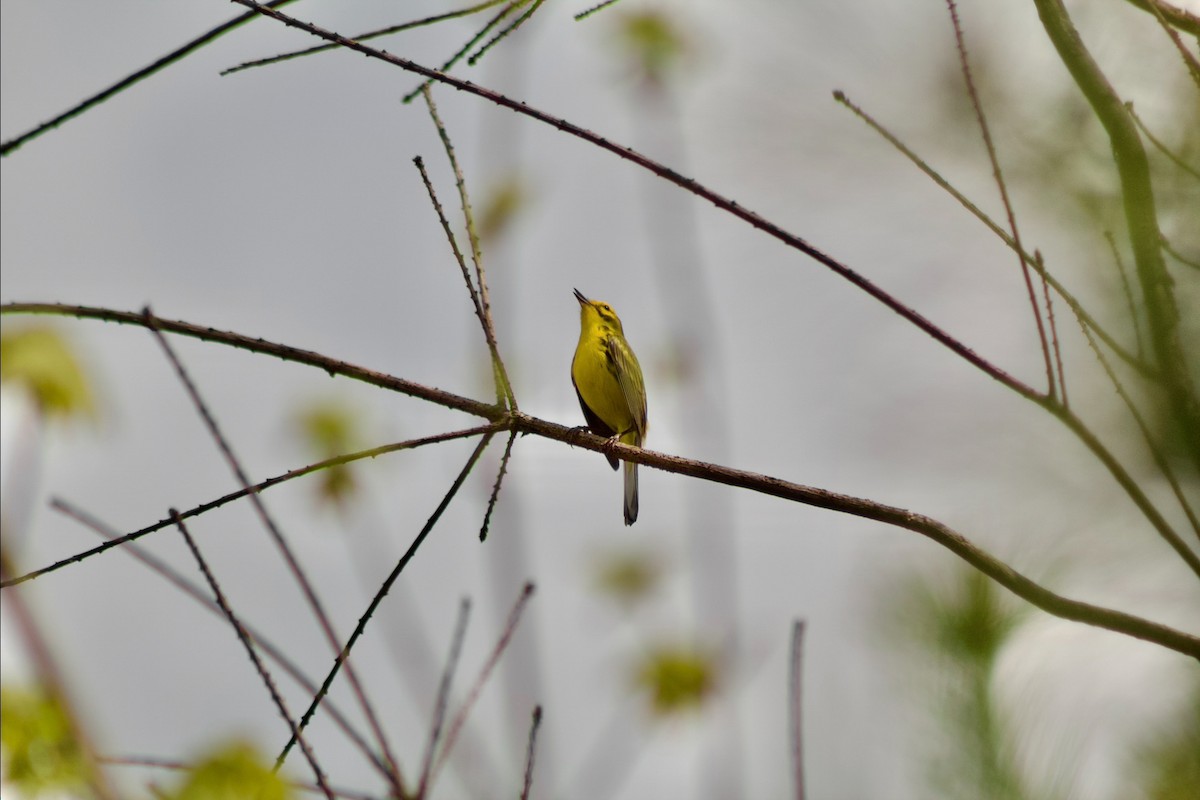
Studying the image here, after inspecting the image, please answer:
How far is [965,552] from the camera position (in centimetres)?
154

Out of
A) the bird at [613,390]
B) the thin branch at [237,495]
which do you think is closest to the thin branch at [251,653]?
the thin branch at [237,495]

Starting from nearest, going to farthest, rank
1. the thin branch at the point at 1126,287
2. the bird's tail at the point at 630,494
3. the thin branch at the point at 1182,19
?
the thin branch at the point at 1126,287, the thin branch at the point at 1182,19, the bird's tail at the point at 630,494

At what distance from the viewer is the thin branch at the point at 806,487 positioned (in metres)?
1.40

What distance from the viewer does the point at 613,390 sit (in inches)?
233

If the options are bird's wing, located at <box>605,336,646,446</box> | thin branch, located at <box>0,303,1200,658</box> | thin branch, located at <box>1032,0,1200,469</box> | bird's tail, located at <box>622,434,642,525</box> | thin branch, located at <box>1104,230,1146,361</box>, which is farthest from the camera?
bird's tail, located at <box>622,434,642,525</box>

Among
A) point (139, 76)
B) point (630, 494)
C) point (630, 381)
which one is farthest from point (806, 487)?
point (630, 494)

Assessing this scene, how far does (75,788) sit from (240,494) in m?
0.77

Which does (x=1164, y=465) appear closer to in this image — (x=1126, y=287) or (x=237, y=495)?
(x=1126, y=287)

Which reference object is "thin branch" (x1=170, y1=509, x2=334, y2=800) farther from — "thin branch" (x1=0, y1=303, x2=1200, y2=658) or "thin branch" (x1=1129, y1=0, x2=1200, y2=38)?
"thin branch" (x1=1129, y1=0, x2=1200, y2=38)

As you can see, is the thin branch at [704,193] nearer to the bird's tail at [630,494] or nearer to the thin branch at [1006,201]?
the thin branch at [1006,201]

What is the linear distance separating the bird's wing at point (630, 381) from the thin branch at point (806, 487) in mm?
3781

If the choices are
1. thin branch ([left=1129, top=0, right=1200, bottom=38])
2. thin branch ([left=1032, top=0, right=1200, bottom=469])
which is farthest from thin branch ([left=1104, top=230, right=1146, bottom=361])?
thin branch ([left=1129, top=0, right=1200, bottom=38])

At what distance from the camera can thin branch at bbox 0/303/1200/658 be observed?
1.40 meters

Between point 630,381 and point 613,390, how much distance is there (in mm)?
108
